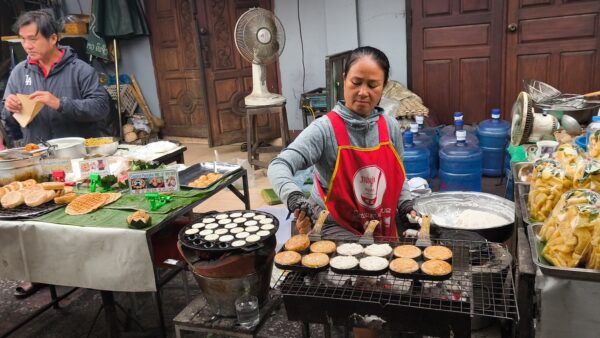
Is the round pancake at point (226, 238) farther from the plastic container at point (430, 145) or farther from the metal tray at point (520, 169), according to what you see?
the plastic container at point (430, 145)

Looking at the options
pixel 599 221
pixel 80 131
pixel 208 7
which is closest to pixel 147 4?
pixel 208 7

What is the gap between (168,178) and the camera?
2674 mm

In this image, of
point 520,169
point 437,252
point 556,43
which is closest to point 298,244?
point 437,252

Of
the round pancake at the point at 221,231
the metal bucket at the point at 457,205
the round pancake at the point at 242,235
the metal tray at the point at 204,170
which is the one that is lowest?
the metal bucket at the point at 457,205

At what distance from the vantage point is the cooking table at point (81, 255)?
222 cm

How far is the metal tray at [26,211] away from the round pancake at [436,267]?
1980 mm

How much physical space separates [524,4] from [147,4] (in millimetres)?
5796

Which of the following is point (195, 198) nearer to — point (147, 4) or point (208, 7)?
point (208, 7)

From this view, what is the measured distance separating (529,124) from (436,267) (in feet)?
5.37

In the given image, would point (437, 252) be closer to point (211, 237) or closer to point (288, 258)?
point (288, 258)

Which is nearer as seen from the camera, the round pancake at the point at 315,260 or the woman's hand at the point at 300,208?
the round pancake at the point at 315,260

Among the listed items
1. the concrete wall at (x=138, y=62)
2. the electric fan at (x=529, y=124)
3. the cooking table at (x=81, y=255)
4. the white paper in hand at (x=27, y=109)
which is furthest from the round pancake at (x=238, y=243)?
the concrete wall at (x=138, y=62)

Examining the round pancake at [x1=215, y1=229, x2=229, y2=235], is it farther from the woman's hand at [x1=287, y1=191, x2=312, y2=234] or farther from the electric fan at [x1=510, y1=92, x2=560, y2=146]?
the electric fan at [x1=510, y1=92, x2=560, y2=146]

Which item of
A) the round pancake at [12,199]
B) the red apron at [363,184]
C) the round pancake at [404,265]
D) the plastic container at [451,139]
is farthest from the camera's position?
the plastic container at [451,139]
